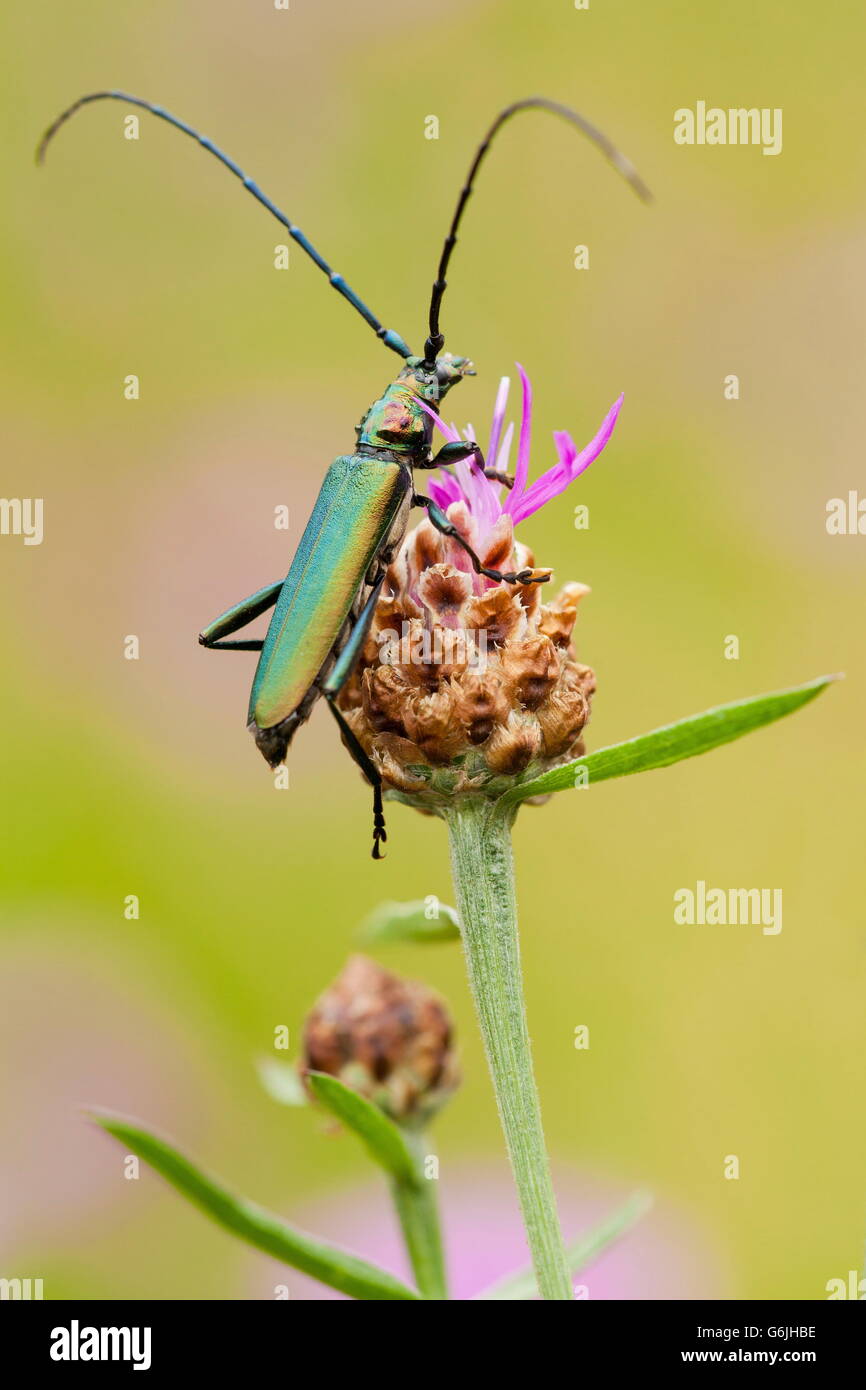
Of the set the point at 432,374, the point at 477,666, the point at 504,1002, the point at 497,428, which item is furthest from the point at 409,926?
the point at 432,374

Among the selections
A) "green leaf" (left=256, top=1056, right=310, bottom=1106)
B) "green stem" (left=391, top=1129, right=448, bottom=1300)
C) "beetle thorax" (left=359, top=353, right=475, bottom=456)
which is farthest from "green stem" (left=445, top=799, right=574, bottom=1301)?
"beetle thorax" (left=359, top=353, right=475, bottom=456)

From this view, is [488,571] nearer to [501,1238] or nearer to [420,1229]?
[420,1229]

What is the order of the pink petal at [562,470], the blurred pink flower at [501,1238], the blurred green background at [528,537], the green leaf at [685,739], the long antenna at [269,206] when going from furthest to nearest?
the blurred green background at [528,537]
the blurred pink flower at [501,1238]
the long antenna at [269,206]
the pink petal at [562,470]
the green leaf at [685,739]

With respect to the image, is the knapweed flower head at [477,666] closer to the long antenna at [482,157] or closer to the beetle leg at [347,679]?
the beetle leg at [347,679]

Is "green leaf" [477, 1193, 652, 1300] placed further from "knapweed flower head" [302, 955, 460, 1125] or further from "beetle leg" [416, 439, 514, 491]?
"beetle leg" [416, 439, 514, 491]

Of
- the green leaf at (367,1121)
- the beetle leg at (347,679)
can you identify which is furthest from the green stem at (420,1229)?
the beetle leg at (347,679)
